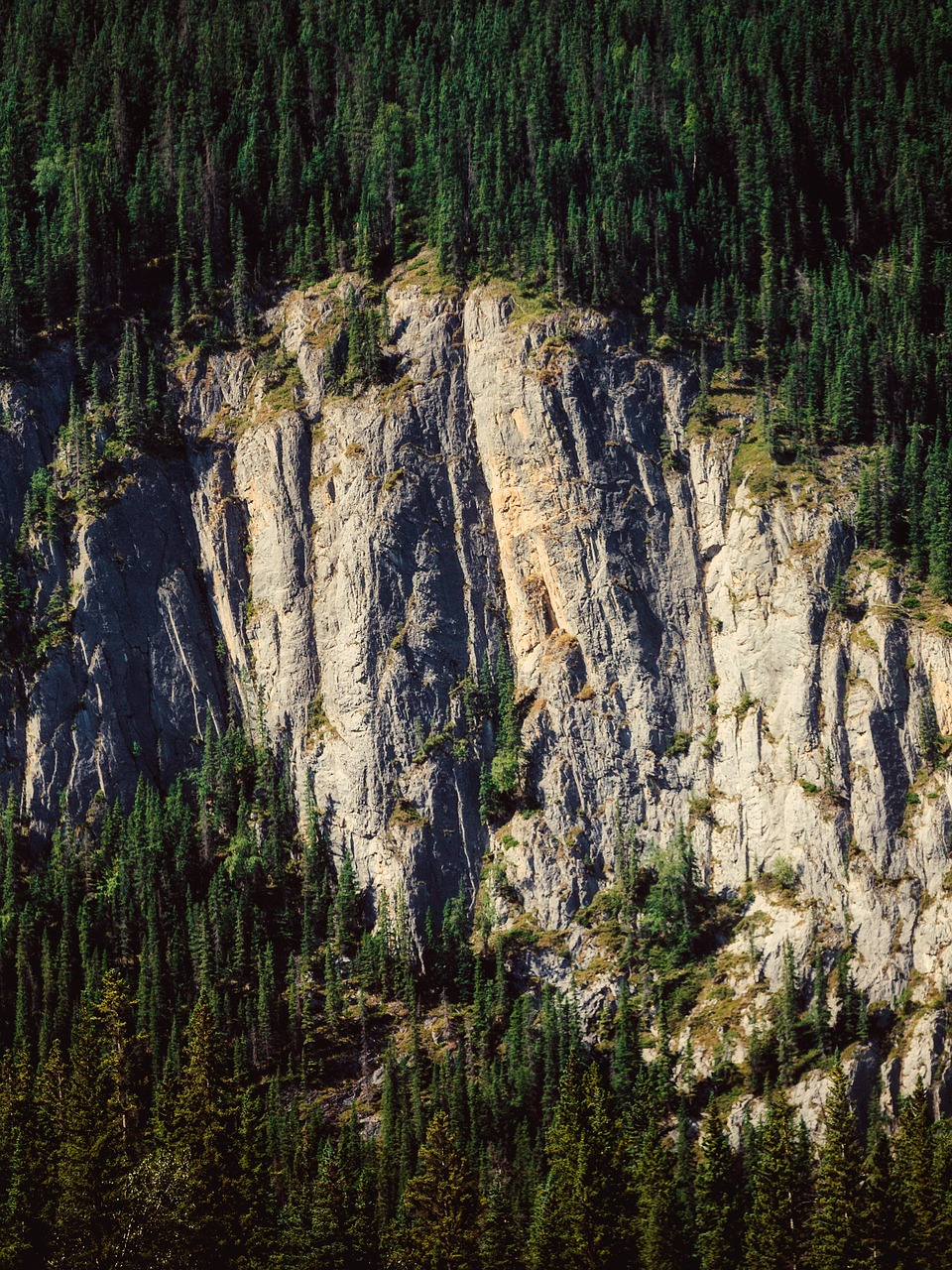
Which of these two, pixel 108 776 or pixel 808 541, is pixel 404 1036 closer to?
pixel 108 776

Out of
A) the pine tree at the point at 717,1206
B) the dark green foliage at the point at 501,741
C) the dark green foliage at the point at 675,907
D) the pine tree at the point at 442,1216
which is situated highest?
the dark green foliage at the point at 501,741

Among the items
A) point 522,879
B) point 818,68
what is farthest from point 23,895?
point 818,68

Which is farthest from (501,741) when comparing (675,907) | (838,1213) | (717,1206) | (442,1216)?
(838,1213)

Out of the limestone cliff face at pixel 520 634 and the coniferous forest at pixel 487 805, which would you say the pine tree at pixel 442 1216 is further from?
the limestone cliff face at pixel 520 634

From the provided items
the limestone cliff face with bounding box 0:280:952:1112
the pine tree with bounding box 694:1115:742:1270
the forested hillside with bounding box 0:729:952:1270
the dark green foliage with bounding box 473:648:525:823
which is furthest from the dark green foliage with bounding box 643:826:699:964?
the pine tree with bounding box 694:1115:742:1270

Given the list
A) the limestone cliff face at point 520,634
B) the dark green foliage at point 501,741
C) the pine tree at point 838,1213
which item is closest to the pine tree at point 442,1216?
the pine tree at point 838,1213
